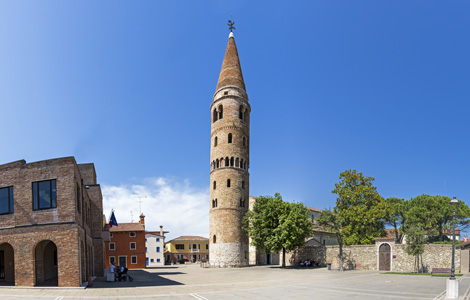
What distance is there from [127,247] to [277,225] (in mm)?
25570

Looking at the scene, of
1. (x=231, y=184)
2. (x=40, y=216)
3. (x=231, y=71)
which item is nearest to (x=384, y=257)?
(x=231, y=184)

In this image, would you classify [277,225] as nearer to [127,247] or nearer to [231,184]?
[231,184]

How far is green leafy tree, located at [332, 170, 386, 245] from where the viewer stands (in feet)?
149

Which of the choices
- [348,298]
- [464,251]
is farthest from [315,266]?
[348,298]

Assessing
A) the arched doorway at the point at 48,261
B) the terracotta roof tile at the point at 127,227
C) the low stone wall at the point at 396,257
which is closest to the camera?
the arched doorway at the point at 48,261

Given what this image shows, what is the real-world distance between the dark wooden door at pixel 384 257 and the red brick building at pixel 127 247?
35.9 m

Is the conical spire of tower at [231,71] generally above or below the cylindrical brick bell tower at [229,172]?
above

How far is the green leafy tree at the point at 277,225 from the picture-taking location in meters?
45.4

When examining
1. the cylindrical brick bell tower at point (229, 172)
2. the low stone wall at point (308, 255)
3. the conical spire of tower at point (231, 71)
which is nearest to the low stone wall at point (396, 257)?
the low stone wall at point (308, 255)

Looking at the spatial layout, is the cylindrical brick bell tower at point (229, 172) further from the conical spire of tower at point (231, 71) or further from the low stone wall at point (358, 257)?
the low stone wall at point (358, 257)

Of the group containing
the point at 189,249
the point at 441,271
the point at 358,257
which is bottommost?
the point at 189,249

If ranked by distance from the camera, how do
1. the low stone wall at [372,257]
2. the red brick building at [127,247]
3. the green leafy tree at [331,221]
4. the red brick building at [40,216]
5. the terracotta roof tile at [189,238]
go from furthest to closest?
the terracotta roof tile at [189,238], the red brick building at [127,247], the green leafy tree at [331,221], the low stone wall at [372,257], the red brick building at [40,216]

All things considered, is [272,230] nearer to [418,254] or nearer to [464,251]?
[418,254]

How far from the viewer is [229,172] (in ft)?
175
